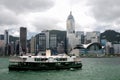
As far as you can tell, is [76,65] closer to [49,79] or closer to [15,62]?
[15,62]

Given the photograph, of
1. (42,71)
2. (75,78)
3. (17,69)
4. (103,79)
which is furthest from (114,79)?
(17,69)

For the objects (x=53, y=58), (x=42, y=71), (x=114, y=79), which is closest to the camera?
(x=114, y=79)

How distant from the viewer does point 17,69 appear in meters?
99.9

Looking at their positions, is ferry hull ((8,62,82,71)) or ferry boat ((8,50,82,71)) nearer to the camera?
ferry hull ((8,62,82,71))

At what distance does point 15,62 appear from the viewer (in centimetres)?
10238

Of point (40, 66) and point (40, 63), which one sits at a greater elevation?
point (40, 63)

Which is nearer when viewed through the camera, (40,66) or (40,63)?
(40,66)

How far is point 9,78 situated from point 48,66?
83.7ft

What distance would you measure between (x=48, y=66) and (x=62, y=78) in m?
22.7

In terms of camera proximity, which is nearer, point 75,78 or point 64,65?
point 75,78

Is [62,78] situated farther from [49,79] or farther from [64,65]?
[64,65]

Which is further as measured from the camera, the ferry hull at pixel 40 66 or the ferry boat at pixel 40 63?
the ferry boat at pixel 40 63

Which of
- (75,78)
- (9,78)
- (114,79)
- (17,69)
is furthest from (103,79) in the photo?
(17,69)

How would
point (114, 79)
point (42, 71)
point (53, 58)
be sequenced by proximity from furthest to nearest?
point (53, 58)
point (42, 71)
point (114, 79)
